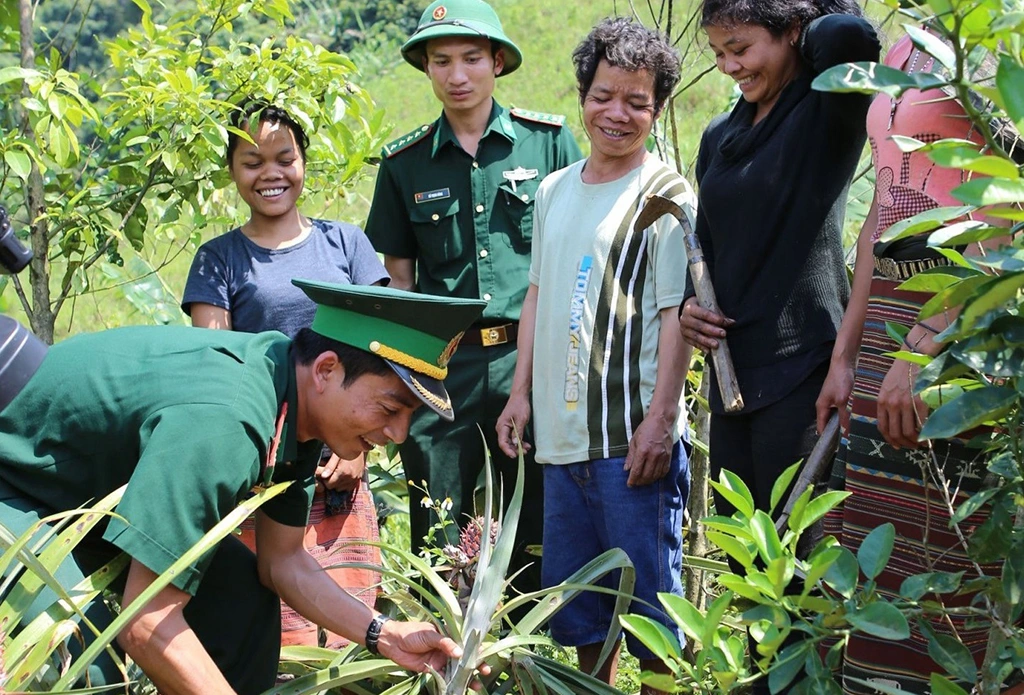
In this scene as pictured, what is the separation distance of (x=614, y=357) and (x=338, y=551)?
0.98 metres

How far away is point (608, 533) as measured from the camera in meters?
3.01

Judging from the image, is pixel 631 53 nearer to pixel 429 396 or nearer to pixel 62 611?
pixel 429 396

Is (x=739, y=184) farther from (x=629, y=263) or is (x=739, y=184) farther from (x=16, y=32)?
(x=16, y=32)

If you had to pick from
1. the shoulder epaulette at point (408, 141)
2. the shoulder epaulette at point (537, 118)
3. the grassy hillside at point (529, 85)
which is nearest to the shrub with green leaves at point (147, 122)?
the shoulder epaulette at point (408, 141)

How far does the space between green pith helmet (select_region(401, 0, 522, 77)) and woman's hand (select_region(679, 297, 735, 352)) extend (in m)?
1.32

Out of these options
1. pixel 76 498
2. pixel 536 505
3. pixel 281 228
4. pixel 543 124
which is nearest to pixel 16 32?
pixel 281 228

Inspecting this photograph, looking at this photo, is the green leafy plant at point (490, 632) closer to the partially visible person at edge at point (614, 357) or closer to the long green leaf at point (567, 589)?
the long green leaf at point (567, 589)

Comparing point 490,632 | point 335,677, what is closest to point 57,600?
point 335,677

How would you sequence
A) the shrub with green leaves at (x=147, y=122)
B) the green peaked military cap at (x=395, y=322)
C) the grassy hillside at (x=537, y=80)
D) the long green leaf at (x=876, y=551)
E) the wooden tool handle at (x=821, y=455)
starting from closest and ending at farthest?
the long green leaf at (x=876, y=551) < the green peaked military cap at (x=395, y=322) < the wooden tool handle at (x=821, y=455) < the shrub with green leaves at (x=147, y=122) < the grassy hillside at (x=537, y=80)

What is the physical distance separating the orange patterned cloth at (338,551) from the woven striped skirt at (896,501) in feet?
4.83

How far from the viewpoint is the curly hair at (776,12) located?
2645 mm

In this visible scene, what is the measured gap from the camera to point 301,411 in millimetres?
2449

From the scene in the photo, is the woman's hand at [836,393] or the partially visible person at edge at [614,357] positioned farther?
the partially visible person at edge at [614,357]

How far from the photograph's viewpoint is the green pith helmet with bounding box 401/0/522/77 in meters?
3.64
